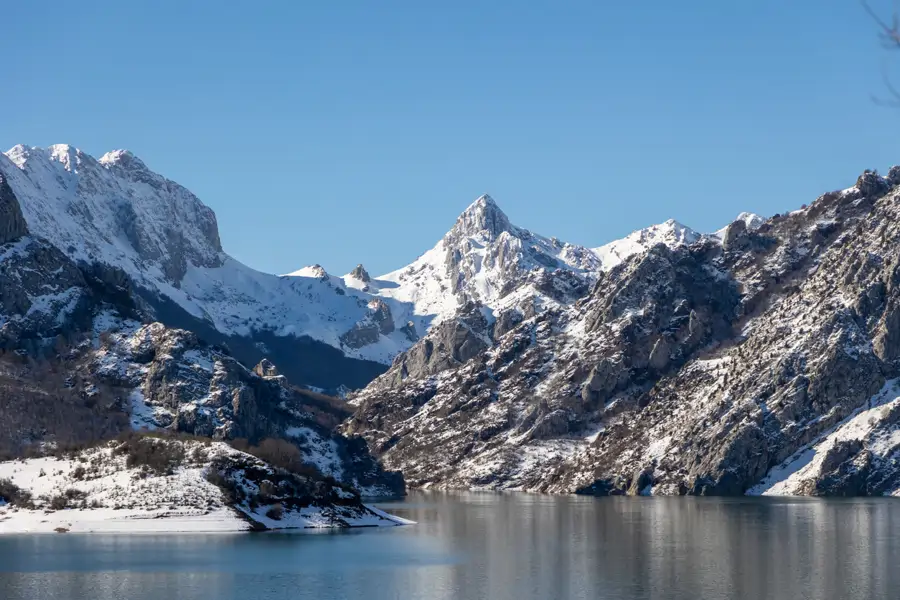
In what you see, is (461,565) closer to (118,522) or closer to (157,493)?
(118,522)

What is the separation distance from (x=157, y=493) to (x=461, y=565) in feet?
182

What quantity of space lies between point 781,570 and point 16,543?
86.5 m

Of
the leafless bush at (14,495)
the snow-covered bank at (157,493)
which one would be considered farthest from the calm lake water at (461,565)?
the leafless bush at (14,495)

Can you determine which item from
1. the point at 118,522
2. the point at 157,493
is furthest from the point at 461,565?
the point at 157,493

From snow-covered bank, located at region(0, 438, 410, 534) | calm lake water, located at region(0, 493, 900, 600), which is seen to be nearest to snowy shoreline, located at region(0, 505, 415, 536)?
snow-covered bank, located at region(0, 438, 410, 534)

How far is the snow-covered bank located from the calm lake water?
7056mm

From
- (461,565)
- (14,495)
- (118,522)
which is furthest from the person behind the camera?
(14,495)

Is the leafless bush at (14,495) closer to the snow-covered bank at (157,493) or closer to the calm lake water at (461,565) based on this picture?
the snow-covered bank at (157,493)

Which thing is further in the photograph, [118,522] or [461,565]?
[118,522]

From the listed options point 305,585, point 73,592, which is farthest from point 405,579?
point 73,592

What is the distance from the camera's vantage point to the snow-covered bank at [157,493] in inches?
7013

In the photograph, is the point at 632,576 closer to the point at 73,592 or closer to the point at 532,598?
the point at 532,598

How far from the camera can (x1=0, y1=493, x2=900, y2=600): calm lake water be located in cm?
12175

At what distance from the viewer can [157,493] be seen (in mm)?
182875
